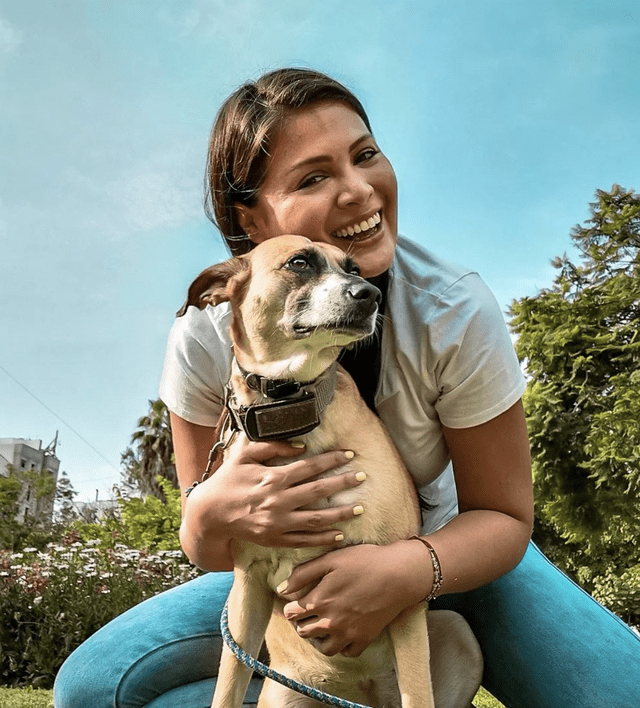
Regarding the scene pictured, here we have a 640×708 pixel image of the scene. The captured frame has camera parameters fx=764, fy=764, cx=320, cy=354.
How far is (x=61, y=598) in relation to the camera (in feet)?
25.8

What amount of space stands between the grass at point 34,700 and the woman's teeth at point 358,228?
Result: 371cm

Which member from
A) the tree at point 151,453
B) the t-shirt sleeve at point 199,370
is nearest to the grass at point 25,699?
the t-shirt sleeve at point 199,370

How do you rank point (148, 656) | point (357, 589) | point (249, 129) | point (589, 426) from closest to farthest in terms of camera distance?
point (357, 589) < point (249, 129) < point (148, 656) < point (589, 426)

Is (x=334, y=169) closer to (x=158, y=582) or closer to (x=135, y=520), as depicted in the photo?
(x=158, y=582)

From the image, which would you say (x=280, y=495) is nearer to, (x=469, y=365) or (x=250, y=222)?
(x=469, y=365)

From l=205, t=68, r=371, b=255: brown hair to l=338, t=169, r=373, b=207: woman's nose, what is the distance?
28cm

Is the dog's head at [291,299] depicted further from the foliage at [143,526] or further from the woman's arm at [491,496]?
the foliage at [143,526]

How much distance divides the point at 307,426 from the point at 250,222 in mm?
880

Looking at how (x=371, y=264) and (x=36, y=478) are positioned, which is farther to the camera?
(x=36, y=478)

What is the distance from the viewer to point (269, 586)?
7.29 ft

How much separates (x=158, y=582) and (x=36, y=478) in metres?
11.4

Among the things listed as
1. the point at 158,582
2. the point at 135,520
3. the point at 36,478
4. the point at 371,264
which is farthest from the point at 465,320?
the point at 36,478

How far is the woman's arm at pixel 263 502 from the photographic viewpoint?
208 cm

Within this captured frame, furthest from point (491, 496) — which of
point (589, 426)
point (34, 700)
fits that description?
point (589, 426)
